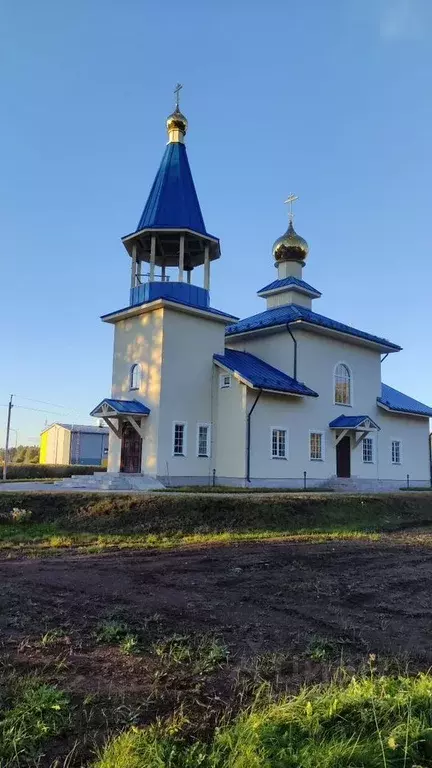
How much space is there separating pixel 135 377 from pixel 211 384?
2721mm

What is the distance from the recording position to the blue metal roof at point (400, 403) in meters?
26.7

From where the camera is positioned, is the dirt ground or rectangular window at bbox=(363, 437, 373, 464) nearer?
the dirt ground

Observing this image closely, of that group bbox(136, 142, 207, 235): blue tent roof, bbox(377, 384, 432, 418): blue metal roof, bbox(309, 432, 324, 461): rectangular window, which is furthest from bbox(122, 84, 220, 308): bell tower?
bbox(377, 384, 432, 418): blue metal roof

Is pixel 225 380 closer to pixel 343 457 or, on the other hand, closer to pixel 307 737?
pixel 343 457

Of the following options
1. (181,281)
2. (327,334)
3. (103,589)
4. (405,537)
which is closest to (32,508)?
(103,589)

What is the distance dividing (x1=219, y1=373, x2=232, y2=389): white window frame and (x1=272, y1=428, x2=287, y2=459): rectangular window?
95.1 inches

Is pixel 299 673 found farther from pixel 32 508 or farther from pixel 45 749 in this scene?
pixel 32 508

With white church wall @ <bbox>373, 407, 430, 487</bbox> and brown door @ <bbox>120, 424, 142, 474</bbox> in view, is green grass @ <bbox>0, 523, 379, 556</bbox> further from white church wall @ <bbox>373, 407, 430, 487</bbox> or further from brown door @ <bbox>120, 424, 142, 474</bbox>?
white church wall @ <bbox>373, 407, 430, 487</bbox>

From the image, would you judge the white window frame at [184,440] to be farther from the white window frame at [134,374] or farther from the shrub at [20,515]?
the shrub at [20,515]

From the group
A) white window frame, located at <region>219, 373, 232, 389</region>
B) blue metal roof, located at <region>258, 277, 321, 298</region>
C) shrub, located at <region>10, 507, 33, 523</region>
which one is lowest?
shrub, located at <region>10, 507, 33, 523</region>

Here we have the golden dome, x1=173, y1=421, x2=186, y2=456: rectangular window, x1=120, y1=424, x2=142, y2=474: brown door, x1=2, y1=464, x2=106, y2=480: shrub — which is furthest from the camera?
x1=2, y1=464, x2=106, y2=480: shrub

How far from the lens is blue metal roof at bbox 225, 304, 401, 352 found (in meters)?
22.8

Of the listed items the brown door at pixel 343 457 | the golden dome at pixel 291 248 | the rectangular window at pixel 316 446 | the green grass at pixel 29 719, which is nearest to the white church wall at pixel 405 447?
the brown door at pixel 343 457

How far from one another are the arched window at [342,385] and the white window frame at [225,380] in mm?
5942
